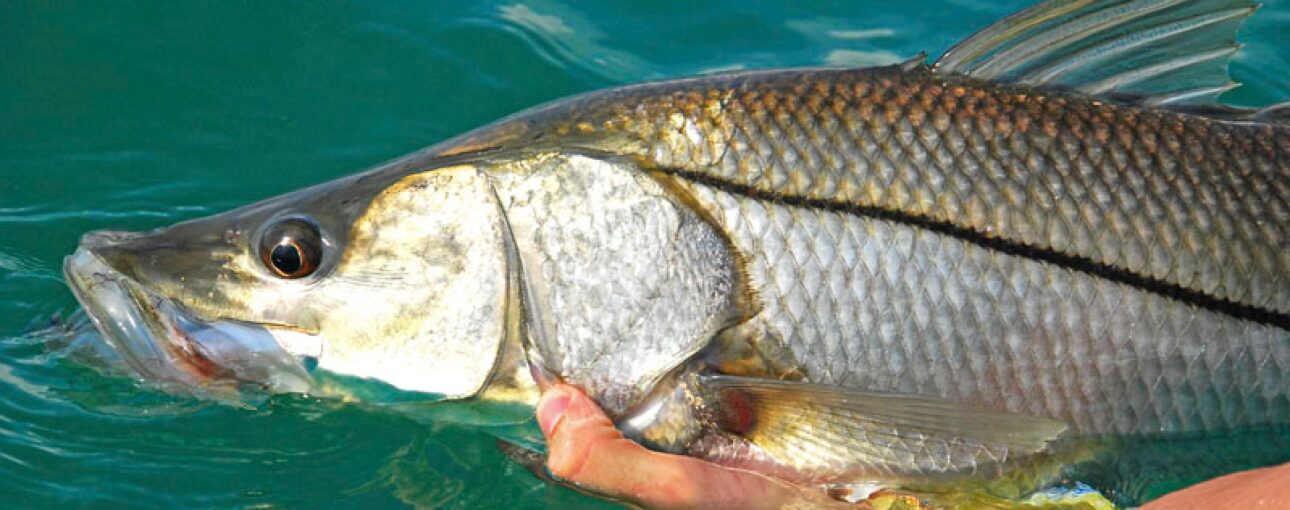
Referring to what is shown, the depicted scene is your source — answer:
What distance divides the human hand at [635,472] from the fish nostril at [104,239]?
106 cm

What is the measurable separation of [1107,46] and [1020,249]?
68cm

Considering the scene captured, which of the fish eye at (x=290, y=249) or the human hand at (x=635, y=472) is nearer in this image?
the human hand at (x=635, y=472)

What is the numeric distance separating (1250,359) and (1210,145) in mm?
522

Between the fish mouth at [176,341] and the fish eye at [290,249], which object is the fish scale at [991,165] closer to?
the fish eye at [290,249]

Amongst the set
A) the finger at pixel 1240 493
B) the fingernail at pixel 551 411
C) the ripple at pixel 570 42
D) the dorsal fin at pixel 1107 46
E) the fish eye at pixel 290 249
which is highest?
the ripple at pixel 570 42

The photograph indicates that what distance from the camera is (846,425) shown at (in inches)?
116

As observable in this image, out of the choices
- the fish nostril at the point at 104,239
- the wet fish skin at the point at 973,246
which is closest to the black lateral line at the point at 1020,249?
the wet fish skin at the point at 973,246

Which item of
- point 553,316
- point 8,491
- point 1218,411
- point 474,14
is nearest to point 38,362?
point 8,491

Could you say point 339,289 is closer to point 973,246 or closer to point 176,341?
point 176,341

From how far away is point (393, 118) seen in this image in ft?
17.3

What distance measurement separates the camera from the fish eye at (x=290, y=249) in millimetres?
2949

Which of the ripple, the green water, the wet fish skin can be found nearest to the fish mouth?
the green water

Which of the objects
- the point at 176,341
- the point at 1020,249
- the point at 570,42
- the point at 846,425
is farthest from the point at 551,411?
the point at 570,42

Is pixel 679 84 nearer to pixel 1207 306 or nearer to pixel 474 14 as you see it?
pixel 1207 306
